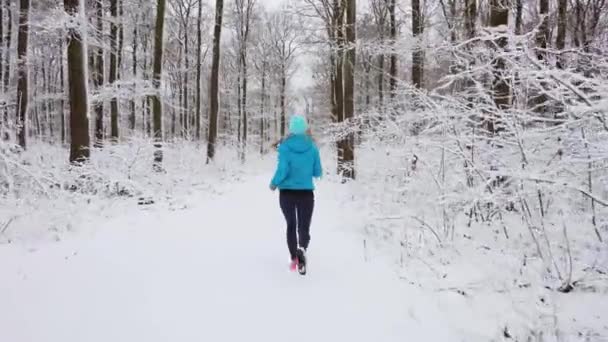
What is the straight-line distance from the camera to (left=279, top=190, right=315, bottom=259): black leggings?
447cm

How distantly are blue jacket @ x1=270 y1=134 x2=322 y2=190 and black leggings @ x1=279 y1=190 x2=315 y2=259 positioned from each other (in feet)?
0.33

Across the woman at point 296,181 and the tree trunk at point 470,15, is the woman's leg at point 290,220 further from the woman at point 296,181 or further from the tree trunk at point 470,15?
the tree trunk at point 470,15

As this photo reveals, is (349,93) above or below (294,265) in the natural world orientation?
above

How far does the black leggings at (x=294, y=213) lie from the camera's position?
4.47 meters

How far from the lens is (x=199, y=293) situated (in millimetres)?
3744

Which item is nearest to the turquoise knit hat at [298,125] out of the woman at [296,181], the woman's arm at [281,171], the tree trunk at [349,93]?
the woman at [296,181]

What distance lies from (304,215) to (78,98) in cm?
717

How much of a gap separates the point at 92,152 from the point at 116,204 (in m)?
3.14

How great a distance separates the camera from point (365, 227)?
6367 mm

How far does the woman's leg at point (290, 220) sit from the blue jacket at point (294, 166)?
0.14 m

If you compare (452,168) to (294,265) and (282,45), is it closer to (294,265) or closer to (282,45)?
(294,265)

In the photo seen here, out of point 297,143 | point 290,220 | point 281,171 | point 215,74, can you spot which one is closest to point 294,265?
point 290,220

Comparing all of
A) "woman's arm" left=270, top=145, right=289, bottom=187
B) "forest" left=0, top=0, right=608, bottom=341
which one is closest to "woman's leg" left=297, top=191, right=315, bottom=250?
"woman's arm" left=270, top=145, right=289, bottom=187

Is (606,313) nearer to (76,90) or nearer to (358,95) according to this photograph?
(76,90)
